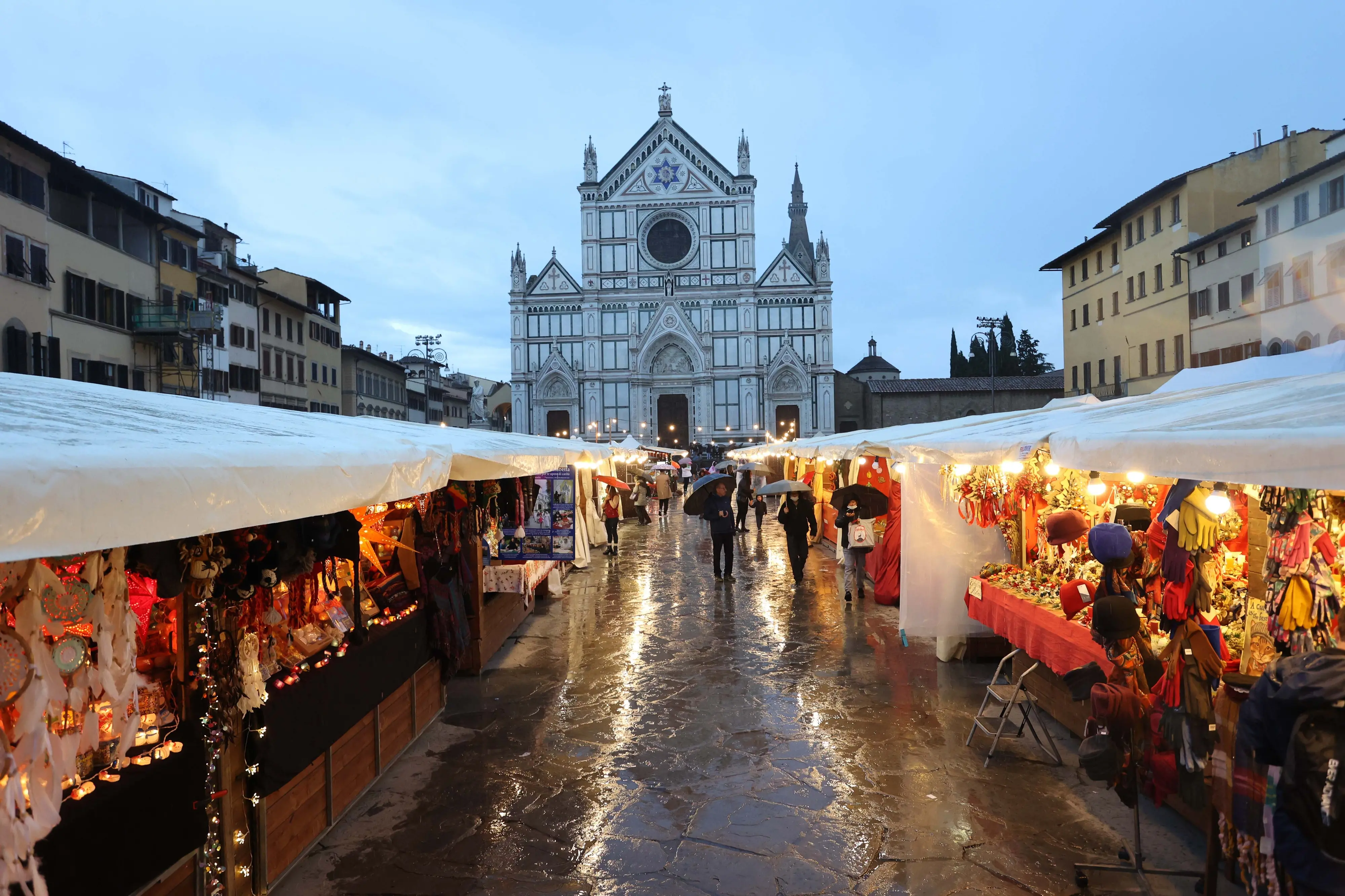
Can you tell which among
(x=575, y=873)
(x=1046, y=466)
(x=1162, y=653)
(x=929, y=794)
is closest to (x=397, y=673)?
(x=575, y=873)

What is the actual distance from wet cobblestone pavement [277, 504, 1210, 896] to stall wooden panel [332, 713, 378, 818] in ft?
0.46

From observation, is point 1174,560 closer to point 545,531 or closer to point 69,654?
point 69,654

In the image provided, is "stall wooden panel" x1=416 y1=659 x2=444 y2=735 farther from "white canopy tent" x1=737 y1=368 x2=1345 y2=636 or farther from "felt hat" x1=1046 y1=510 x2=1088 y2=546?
"felt hat" x1=1046 y1=510 x2=1088 y2=546

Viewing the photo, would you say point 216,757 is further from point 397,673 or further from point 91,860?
point 397,673

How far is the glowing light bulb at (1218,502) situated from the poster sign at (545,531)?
6.61 m

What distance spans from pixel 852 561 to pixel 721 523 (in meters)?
2.45

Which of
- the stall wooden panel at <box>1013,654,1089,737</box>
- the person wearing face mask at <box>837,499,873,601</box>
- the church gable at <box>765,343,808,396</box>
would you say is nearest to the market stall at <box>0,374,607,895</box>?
the stall wooden panel at <box>1013,654,1089,737</box>

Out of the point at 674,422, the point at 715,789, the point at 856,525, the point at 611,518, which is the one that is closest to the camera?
the point at 715,789

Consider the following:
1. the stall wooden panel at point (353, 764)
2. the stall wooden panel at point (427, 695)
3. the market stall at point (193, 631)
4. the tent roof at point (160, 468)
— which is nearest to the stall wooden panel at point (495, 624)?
the stall wooden panel at point (427, 695)

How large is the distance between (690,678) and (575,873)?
3677mm

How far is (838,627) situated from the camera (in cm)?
1005

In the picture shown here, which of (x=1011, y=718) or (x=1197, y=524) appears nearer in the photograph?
(x=1197, y=524)

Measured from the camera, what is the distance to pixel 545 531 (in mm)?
9859

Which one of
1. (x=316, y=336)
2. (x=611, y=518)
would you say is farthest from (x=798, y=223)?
(x=611, y=518)
